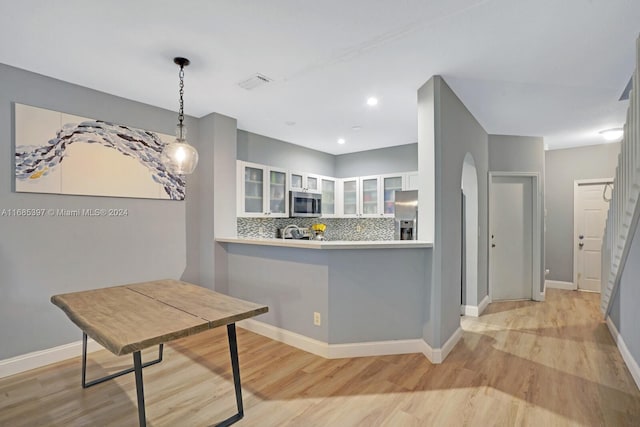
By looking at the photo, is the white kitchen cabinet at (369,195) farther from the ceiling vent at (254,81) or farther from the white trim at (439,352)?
the ceiling vent at (254,81)

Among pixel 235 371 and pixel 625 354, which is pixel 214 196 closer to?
pixel 235 371

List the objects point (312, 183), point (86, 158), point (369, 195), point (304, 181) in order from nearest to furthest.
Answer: point (86, 158) → point (304, 181) → point (312, 183) → point (369, 195)

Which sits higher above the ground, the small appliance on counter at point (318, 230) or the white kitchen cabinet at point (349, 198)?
the white kitchen cabinet at point (349, 198)

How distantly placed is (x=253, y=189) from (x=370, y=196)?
211 centimetres

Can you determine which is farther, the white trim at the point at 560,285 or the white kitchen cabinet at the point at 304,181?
the white trim at the point at 560,285

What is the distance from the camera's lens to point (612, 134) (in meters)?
4.36

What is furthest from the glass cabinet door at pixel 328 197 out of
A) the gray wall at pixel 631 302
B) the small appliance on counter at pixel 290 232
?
the gray wall at pixel 631 302

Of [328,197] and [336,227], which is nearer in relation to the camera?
[328,197]

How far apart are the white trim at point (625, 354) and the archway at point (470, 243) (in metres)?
1.29

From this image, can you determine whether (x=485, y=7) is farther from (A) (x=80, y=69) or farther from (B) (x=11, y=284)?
(B) (x=11, y=284)

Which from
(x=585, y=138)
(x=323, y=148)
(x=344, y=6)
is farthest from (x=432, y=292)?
(x=585, y=138)

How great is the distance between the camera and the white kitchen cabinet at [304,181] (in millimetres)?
4938

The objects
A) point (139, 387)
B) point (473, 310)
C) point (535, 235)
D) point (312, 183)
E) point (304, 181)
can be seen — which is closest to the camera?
point (139, 387)

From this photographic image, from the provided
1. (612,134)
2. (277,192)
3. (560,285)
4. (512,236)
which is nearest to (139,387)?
(277,192)
